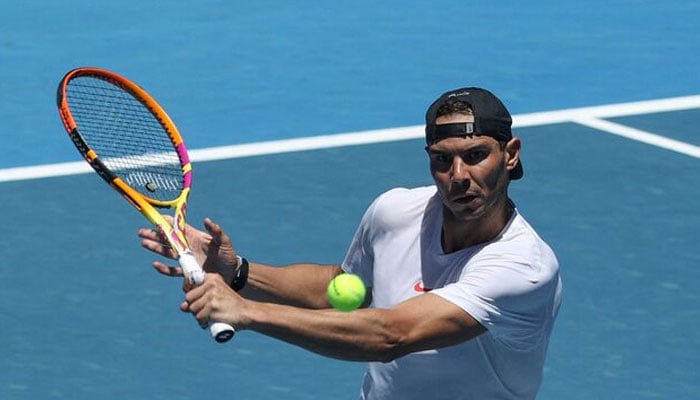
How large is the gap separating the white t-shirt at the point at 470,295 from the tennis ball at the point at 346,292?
13 cm

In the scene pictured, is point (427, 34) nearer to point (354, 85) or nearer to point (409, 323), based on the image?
point (354, 85)

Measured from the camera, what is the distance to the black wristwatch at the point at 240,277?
229 inches

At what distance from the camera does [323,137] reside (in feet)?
38.2

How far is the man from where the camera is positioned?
508cm

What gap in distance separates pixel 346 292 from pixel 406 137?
5.93 m

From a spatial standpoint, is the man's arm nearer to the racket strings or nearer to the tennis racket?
the tennis racket

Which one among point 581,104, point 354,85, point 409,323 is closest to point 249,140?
point 354,85

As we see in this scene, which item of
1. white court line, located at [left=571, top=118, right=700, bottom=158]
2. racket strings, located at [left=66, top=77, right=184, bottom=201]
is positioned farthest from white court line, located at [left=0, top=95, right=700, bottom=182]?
racket strings, located at [left=66, top=77, right=184, bottom=201]

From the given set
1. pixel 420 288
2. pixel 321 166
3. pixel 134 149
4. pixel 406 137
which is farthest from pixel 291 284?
pixel 406 137

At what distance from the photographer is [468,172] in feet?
17.4

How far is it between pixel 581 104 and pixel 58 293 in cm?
470

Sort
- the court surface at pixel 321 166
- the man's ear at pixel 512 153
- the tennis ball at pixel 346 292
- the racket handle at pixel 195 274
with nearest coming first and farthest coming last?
1. the racket handle at pixel 195 274
2. the man's ear at pixel 512 153
3. the tennis ball at pixel 346 292
4. the court surface at pixel 321 166

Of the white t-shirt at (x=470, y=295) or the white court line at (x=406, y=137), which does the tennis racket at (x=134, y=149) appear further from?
the white court line at (x=406, y=137)

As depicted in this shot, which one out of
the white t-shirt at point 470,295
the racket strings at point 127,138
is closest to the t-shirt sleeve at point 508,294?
the white t-shirt at point 470,295
